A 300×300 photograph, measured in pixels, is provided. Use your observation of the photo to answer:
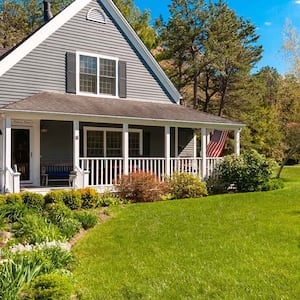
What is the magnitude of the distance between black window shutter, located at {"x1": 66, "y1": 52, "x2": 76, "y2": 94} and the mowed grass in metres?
6.43

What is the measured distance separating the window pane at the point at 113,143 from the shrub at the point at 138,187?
4.11 metres

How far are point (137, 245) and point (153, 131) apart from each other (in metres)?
11.1

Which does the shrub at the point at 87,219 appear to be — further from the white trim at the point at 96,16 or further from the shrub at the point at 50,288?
the white trim at the point at 96,16

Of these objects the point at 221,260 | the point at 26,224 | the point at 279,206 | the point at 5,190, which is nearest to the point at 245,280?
the point at 221,260

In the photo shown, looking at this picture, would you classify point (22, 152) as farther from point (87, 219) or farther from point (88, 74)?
point (87, 219)

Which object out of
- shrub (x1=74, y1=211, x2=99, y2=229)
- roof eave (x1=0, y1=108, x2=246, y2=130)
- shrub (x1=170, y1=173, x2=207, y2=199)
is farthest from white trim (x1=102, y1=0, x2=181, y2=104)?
shrub (x1=74, y1=211, x2=99, y2=229)

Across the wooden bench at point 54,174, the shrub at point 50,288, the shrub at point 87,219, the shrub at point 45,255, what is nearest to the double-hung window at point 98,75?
the wooden bench at point 54,174

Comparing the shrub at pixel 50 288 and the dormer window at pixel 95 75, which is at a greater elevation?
the dormer window at pixel 95 75

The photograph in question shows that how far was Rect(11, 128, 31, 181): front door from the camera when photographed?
14.2 meters

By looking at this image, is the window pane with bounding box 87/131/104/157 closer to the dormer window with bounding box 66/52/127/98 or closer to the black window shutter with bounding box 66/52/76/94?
the dormer window with bounding box 66/52/127/98

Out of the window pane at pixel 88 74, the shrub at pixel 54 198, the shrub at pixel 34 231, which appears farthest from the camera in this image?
the window pane at pixel 88 74

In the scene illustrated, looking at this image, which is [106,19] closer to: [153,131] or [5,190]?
[153,131]

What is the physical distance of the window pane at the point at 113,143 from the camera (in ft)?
54.5

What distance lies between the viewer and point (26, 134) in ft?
47.1
